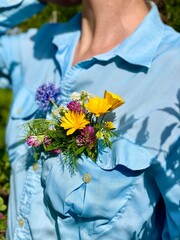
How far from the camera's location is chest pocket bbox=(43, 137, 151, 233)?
1.60m

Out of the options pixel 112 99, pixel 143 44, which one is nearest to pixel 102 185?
pixel 112 99

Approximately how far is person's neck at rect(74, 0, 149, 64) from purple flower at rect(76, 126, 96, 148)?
0.43 metres

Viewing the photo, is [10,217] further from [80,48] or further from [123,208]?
[80,48]

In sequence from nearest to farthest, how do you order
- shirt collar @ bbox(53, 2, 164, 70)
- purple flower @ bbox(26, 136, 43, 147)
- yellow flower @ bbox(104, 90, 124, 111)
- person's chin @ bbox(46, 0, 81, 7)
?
1. yellow flower @ bbox(104, 90, 124, 111)
2. purple flower @ bbox(26, 136, 43, 147)
3. shirt collar @ bbox(53, 2, 164, 70)
4. person's chin @ bbox(46, 0, 81, 7)

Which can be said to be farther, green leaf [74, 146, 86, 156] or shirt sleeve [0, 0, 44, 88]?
shirt sleeve [0, 0, 44, 88]

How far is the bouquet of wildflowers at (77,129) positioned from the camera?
147cm

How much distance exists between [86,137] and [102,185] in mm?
174

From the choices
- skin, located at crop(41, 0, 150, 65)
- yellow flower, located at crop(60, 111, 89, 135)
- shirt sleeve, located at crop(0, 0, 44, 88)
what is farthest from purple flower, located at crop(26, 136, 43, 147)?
shirt sleeve, located at crop(0, 0, 44, 88)

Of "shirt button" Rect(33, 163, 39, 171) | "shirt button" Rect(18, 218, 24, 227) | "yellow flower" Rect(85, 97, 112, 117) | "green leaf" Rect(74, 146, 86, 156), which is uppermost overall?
"yellow flower" Rect(85, 97, 112, 117)

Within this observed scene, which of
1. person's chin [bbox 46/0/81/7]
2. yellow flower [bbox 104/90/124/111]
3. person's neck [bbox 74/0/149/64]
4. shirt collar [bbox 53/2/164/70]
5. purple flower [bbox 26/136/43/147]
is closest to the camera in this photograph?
yellow flower [bbox 104/90/124/111]

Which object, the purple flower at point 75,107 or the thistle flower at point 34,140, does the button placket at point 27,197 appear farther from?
the purple flower at point 75,107

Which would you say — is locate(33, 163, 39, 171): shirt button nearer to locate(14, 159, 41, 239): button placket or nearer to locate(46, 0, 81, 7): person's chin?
locate(14, 159, 41, 239): button placket

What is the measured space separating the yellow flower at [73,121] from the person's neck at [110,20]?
0.42 metres

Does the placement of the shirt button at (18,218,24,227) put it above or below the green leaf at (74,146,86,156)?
below
